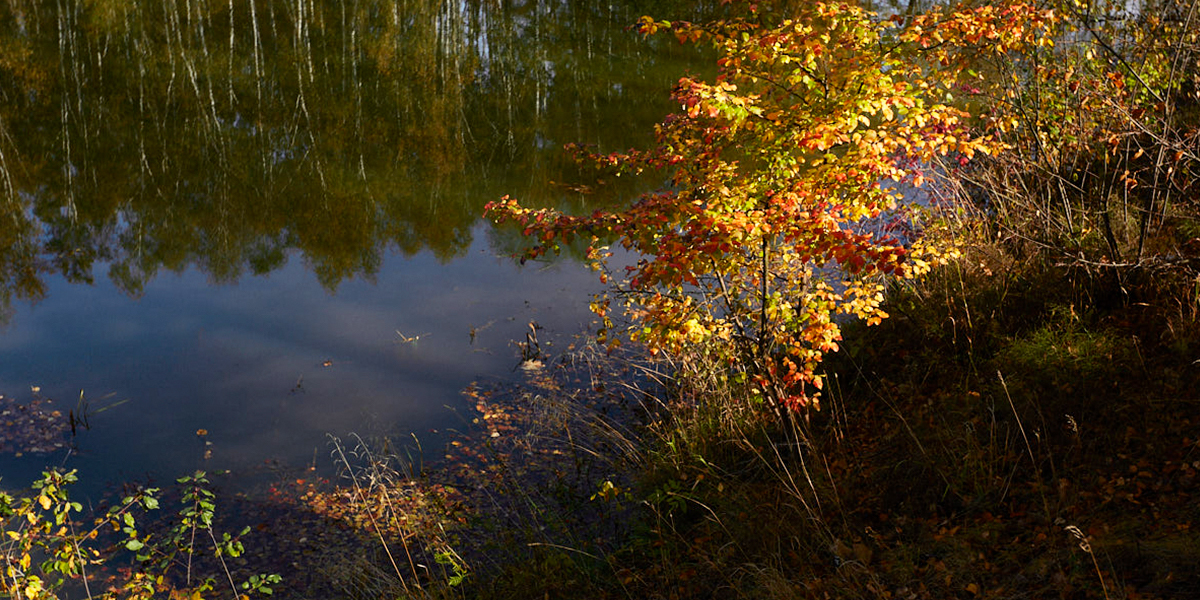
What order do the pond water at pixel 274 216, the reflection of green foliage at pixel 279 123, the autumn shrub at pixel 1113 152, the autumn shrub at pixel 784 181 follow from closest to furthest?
the autumn shrub at pixel 784 181
the autumn shrub at pixel 1113 152
the pond water at pixel 274 216
the reflection of green foliage at pixel 279 123

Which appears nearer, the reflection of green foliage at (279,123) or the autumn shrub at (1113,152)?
the autumn shrub at (1113,152)

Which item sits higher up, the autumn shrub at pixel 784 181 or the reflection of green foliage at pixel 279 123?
the autumn shrub at pixel 784 181

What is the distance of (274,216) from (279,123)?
5.50 metres

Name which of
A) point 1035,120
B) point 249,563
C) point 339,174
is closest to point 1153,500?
point 1035,120

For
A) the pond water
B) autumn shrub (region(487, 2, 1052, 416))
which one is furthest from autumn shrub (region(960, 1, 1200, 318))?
the pond water

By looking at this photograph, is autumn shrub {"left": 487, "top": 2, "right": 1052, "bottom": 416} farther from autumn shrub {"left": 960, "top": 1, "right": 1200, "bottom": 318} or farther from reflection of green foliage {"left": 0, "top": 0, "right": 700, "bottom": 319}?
reflection of green foliage {"left": 0, "top": 0, "right": 700, "bottom": 319}

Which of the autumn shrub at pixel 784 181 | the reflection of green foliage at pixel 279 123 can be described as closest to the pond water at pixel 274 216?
the reflection of green foliage at pixel 279 123

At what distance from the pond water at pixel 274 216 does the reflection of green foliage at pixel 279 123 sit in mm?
72

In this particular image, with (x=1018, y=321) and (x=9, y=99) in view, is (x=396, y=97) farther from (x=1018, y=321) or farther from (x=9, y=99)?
(x=1018, y=321)

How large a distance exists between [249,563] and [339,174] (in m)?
10.2

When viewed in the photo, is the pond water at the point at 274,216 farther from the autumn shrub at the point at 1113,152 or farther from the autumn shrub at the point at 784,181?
the autumn shrub at the point at 1113,152

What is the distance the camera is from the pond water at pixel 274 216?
7672 millimetres

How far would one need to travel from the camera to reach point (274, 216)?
43.4 feet

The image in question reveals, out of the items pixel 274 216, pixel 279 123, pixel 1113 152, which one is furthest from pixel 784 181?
pixel 279 123
